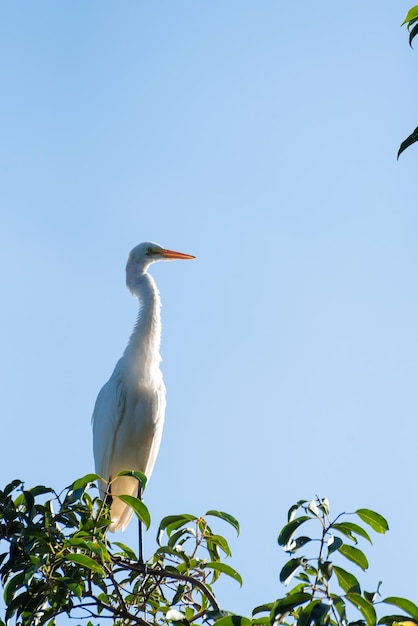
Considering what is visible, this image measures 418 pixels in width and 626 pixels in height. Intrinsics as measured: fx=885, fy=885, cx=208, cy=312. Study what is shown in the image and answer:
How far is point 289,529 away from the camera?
212 cm

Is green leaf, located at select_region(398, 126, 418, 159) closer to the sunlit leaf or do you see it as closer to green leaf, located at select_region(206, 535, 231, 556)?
the sunlit leaf

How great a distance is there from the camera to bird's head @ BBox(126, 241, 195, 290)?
5.72 metres

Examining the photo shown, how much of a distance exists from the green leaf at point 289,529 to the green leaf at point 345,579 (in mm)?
158

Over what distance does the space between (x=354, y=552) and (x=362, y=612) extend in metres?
0.23

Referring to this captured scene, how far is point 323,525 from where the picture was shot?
6.91ft

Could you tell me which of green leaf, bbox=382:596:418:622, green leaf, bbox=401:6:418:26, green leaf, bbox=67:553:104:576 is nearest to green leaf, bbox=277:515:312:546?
green leaf, bbox=382:596:418:622

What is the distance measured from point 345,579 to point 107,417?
3.25 m

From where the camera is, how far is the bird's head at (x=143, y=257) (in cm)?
572

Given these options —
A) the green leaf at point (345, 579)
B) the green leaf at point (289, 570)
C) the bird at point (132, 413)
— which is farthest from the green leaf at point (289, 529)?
the bird at point (132, 413)

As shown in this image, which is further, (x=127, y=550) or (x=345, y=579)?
(x=127, y=550)

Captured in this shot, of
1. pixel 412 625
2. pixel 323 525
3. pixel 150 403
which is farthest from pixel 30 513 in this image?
pixel 150 403

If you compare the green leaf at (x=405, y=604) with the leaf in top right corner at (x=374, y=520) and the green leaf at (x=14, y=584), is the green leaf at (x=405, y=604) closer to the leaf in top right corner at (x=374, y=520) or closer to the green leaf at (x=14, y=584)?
the leaf in top right corner at (x=374, y=520)

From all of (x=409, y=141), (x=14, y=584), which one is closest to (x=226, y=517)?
(x=14, y=584)

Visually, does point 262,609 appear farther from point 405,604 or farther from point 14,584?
point 14,584
